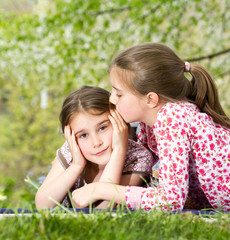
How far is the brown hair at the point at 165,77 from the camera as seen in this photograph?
2566 mm

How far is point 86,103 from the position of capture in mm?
2812

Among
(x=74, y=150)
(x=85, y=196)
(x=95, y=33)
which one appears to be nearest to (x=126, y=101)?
(x=74, y=150)

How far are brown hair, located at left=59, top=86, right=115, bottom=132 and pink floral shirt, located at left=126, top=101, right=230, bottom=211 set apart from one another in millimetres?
513

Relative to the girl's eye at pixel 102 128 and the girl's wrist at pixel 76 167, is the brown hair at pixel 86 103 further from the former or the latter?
the girl's wrist at pixel 76 167

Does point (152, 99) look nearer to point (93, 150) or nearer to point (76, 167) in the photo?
point (93, 150)

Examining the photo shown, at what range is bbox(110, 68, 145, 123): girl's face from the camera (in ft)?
8.55

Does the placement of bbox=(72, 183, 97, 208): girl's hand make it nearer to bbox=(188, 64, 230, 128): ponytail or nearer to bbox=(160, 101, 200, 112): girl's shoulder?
bbox=(160, 101, 200, 112): girl's shoulder

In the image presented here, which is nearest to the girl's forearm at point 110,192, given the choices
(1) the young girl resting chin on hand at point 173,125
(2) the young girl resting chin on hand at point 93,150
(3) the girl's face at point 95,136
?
(1) the young girl resting chin on hand at point 173,125

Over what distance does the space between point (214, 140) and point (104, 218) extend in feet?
3.49

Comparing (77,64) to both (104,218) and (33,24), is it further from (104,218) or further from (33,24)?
(104,218)

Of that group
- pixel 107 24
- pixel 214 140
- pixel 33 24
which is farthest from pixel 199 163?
pixel 33 24

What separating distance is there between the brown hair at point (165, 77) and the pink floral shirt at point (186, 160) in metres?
0.11

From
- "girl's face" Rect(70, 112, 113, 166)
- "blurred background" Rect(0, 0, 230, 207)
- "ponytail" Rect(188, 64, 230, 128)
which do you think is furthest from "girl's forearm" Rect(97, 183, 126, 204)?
"blurred background" Rect(0, 0, 230, 207)

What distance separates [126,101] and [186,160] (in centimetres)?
60
